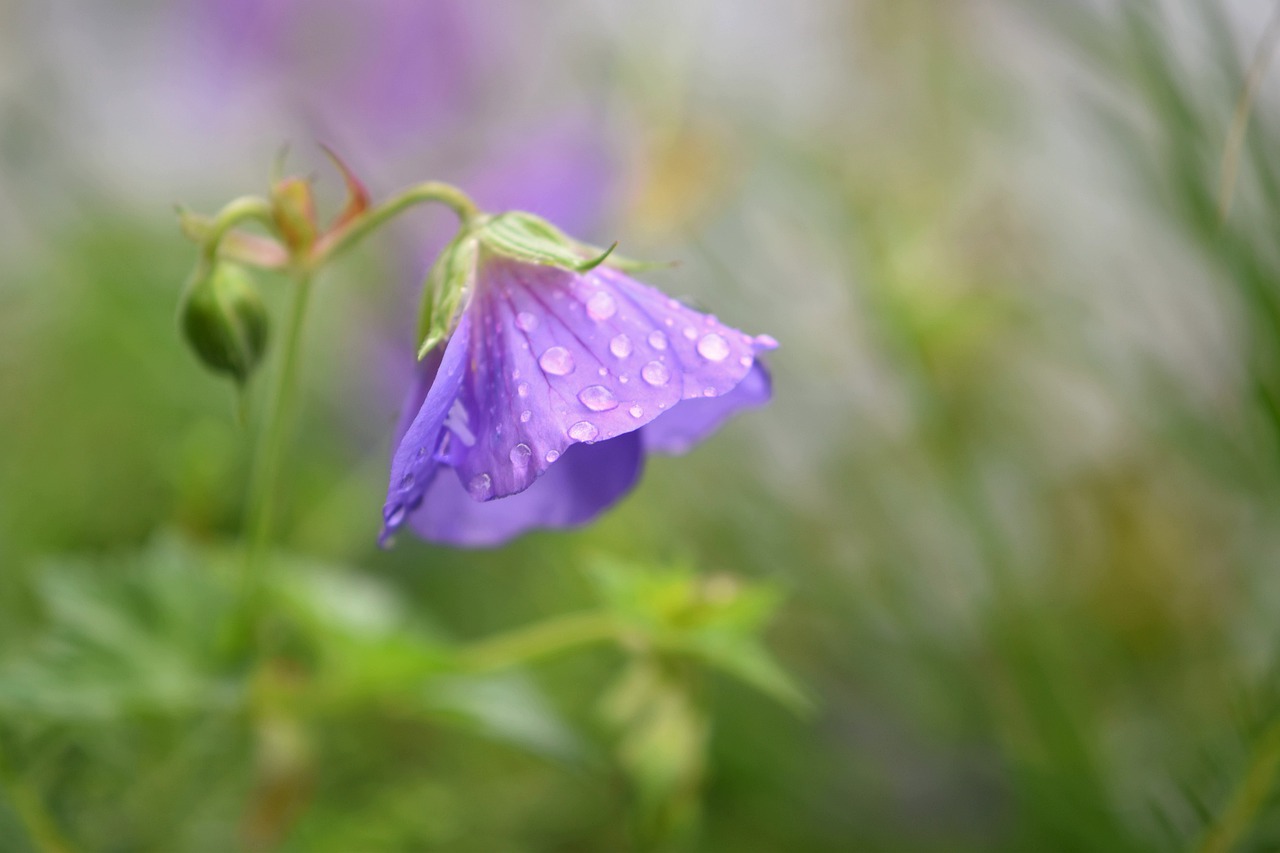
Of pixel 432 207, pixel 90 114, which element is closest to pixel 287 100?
pixel 90 114

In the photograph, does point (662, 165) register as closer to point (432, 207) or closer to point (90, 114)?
point (432, 207)

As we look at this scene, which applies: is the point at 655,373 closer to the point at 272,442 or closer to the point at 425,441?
the point at 425,441

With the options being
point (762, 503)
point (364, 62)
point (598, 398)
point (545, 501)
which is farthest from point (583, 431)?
point (364, 62)

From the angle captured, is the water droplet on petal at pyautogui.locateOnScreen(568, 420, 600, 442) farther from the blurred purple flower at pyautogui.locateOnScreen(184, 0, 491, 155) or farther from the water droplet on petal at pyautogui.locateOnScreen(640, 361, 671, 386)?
the blurred purple flower at pyautogui.locateOnScreen(184, 0, 491, 155)

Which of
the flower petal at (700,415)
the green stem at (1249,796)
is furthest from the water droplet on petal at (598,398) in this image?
the green stem at (1249,796)

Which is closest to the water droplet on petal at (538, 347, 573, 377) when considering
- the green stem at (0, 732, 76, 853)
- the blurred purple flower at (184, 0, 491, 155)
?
the green stem at (0, 732, 76, 853)
